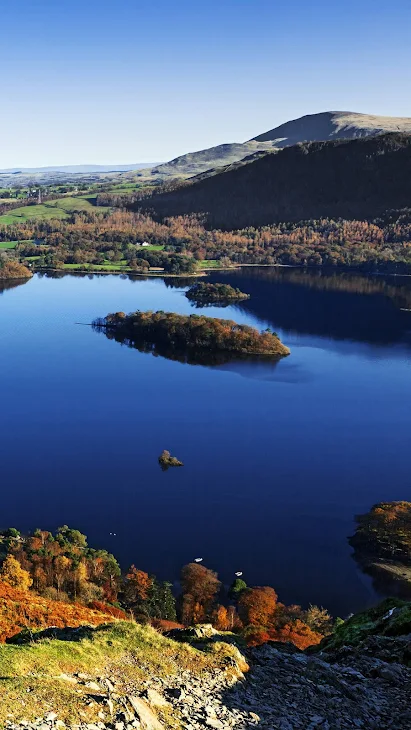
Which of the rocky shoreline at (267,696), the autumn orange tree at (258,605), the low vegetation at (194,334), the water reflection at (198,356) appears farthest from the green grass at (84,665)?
the low vegetation at (194,334)

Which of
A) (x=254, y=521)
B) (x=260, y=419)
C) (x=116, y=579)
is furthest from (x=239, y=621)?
(x=260, y=419)

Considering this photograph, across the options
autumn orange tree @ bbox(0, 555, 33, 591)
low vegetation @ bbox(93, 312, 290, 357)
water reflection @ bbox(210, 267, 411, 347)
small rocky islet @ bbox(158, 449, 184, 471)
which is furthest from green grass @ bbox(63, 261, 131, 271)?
autumn orange tree @ bbox(0, 555, 33, 591)

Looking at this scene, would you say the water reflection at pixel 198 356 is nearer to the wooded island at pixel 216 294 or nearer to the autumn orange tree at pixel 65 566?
the wooded island at pixel 216 294

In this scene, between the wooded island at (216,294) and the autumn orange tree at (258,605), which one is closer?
the autumn orange tree at (258,605)

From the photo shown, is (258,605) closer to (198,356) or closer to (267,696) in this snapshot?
(267,696)

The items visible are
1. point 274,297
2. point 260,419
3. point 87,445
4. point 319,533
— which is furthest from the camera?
point 274,297

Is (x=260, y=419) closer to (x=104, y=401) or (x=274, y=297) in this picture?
(x=104, y=401)
